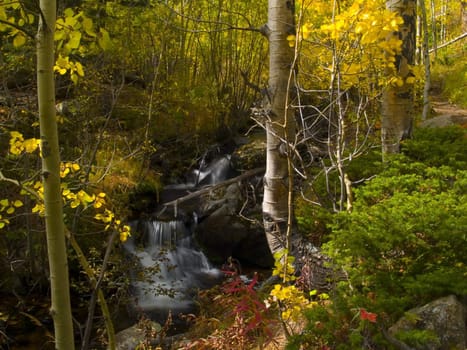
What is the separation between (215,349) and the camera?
3854 mm

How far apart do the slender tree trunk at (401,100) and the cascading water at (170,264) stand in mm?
3461

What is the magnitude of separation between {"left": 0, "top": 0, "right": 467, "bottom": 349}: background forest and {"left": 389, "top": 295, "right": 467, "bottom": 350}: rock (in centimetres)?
8

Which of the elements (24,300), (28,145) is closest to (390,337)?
(28,145)

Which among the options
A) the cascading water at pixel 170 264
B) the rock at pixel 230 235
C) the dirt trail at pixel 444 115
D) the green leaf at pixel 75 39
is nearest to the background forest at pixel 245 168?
the green leaf at pixel 75 39

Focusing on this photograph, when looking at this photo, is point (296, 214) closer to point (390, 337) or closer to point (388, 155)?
point (388, 155)

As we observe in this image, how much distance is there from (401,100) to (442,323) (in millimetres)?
2670

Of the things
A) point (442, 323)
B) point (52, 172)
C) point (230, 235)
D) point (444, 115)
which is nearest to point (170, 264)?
point (230, 235)

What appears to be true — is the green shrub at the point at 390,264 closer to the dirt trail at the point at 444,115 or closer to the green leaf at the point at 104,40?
the green leaf at the point at 104,40

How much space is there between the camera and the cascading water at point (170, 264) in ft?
21.0

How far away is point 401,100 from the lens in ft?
15.4

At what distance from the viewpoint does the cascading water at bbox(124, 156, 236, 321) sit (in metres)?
6.41

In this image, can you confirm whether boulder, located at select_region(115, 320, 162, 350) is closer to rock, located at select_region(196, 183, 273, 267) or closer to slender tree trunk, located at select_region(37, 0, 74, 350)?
rock, located at select_region(196, 183, 273, 267)

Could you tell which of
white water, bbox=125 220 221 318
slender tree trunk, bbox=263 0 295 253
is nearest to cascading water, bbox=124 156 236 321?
white water, bbox=125 220 221 318

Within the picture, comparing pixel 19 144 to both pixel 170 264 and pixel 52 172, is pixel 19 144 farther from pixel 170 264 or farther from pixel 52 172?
pixel 170 264
